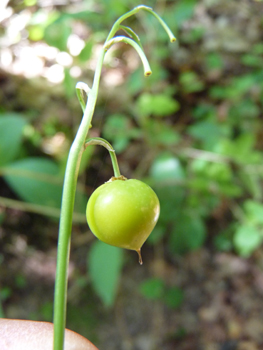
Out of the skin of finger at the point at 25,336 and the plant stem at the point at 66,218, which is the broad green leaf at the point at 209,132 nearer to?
the skin of finger at the point at 25,336

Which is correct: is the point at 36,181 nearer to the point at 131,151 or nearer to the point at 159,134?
the point at 159,134

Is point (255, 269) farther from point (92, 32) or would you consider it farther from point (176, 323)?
point (92, 32)

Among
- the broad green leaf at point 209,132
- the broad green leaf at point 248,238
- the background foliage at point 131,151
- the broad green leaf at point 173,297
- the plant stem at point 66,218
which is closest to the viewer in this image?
the plant stem at point 66,218

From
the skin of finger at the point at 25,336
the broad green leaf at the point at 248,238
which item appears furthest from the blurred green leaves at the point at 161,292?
the skin of finger at the point at 25,336

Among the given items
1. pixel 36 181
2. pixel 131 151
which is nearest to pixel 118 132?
pixel 131 151

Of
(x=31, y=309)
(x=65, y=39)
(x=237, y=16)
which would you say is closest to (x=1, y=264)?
(x=31, y=309)
